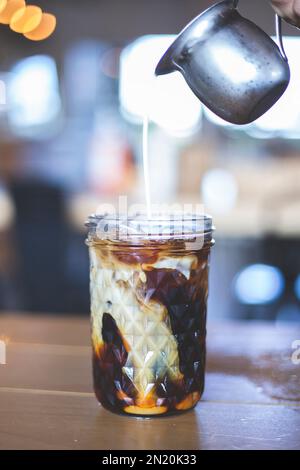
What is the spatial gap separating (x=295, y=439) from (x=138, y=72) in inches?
159

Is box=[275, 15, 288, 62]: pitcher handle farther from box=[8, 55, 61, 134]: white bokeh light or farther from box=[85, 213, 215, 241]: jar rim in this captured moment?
box=[8, 55, 61, 134]: white bokeh light

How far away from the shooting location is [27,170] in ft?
14.4

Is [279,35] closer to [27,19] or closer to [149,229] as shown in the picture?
[149,229]

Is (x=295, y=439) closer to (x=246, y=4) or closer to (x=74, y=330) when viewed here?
(x=74, y=330)

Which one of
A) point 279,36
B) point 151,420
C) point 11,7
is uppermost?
point 11,7

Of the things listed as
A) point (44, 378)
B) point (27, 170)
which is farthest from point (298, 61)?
point (44, 378)

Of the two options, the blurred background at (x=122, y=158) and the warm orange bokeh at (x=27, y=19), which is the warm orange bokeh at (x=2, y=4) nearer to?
the warm orange bokeh at (x=27, y=19)

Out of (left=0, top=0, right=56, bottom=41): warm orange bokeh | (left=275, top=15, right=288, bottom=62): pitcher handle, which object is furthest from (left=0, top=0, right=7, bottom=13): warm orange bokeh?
(left=275, top=15, right=288, bottom=62): pitcher handle

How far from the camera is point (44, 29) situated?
15.0 feet

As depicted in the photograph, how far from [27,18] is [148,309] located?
330 centimetres

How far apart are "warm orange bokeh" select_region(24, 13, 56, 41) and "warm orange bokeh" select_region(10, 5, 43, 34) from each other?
71mm

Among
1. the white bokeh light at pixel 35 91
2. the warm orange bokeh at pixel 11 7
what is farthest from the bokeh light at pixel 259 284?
the white bokeh light at pixel 35 91

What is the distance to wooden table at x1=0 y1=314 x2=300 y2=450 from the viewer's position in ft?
2.09

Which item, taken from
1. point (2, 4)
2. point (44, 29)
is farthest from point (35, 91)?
point (2, 4)
